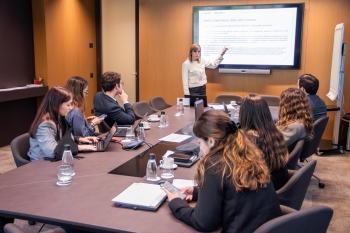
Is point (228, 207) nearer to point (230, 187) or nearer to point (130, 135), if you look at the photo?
point (230, 187)

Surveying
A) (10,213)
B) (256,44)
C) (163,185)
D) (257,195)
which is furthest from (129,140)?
(256,44)

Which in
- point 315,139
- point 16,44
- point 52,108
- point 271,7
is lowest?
point 315,139

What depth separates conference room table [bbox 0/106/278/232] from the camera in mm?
1678

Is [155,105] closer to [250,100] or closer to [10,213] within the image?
[250,100]

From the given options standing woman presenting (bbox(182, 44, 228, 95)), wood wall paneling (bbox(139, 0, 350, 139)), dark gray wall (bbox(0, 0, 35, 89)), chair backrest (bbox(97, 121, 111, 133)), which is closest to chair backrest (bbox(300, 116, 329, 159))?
chair backrest (bbox(97, 121, 111, 133))

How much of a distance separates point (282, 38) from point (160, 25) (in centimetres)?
228

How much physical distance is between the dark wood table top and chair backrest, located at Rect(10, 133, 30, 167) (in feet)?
0.97

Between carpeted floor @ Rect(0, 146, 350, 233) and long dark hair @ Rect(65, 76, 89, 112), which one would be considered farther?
long dark hair @ Rect(65, 76, 89, 112)

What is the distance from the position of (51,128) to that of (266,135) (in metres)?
1.55

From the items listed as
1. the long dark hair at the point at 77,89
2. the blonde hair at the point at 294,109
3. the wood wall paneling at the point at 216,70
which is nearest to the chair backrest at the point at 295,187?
the blonde hair at the point at 294,109

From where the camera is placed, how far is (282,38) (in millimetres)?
6234

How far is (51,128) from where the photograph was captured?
2705 mm

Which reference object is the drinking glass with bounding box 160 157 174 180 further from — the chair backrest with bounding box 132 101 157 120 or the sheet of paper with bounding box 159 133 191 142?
the chair backrest with bounding box 132 101 157 120

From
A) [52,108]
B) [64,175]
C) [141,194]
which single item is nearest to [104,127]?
[52,108]
